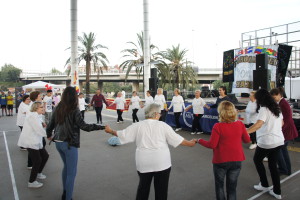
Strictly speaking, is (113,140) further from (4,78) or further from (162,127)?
(4,78)

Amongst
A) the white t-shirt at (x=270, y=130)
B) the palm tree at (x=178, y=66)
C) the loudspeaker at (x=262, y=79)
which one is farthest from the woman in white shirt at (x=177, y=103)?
the palm tree at (x=178, y=66)

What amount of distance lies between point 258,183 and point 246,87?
39.9ft

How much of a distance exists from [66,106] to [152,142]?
1420 mm

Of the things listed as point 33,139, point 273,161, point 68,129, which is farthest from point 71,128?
point 273,161

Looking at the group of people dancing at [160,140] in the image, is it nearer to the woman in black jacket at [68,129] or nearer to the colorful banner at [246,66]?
the woman in black jacket at [68,129]

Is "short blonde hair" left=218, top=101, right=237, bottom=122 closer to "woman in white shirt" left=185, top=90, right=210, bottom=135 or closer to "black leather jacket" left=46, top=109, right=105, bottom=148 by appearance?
"black leather jacket" left=46, top=109, right=105, bottom=148

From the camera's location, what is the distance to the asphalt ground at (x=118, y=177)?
4.00 m

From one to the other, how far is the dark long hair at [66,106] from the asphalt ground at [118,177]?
1.46 metres

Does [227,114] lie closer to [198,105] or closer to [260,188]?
[260,188]

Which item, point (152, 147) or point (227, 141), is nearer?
point (152, 147)

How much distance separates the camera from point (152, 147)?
2754 millimetres

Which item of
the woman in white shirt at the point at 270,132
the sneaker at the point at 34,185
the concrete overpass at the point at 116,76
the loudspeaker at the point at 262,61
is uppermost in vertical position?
the concrete overpass at the point at 116,76

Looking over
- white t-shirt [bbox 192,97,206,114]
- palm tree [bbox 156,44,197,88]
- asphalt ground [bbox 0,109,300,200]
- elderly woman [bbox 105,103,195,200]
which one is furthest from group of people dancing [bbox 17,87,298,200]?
palm tree [bbox 156,44,197,88]

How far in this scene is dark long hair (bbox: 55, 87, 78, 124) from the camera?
3.37m
